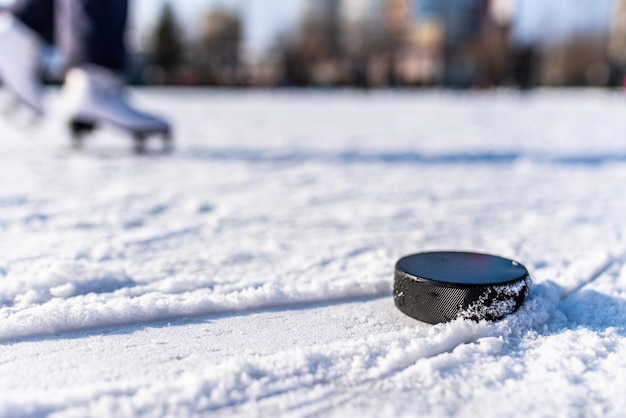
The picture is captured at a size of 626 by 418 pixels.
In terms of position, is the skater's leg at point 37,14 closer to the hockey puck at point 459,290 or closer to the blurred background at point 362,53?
the hockey puck at point 459,290

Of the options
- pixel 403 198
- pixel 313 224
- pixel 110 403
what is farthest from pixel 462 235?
pixel 110 403

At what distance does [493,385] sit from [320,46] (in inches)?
1804

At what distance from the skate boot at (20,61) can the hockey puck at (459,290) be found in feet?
9.54

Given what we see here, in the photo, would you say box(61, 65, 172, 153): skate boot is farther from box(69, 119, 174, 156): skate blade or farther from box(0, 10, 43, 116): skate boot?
box(0, 10, 43, 116): skate boot

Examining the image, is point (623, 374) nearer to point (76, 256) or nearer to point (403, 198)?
point (76, 256)

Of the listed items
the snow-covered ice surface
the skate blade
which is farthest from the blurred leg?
the snow-covered ice surface

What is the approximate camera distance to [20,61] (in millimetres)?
3416

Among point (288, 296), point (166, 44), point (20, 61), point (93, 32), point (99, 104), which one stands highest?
point (166, 44)

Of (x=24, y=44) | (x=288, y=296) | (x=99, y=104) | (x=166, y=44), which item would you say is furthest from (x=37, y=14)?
(x=166, y=44)

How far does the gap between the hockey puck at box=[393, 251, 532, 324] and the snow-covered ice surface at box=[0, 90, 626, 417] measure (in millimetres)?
29

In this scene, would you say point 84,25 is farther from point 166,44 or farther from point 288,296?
Answer: point 166,44

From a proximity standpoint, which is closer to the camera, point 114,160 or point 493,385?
point 493,385

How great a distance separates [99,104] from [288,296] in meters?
2.58

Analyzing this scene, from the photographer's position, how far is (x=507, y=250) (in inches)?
74.0
